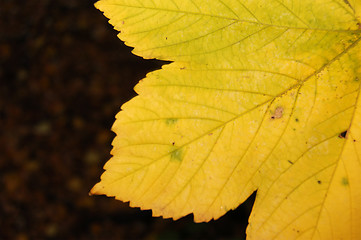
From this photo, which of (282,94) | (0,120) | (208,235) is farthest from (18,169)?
(282,94)

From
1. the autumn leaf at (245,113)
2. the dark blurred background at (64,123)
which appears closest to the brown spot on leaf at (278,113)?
the autumn leaf at (245,113)

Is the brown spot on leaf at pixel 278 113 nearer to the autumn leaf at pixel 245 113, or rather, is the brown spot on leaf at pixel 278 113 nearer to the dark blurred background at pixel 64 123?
the autumn leaf at pixel 245 113

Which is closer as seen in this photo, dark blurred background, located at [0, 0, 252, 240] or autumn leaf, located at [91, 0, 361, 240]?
autumn leaf, located at [91, 0, 361, 240]

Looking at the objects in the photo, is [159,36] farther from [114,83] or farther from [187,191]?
[114,83]

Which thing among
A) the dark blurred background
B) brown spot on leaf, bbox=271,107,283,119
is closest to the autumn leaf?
brown spot on leaf, bbox=271,107,283,119

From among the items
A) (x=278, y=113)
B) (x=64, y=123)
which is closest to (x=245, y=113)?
(x=278, y=113)

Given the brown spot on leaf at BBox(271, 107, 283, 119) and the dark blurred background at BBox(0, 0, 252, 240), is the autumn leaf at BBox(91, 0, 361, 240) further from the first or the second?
the dark blurred background at BBox(0, 0, 252, 240)

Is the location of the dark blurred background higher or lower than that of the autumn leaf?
higher

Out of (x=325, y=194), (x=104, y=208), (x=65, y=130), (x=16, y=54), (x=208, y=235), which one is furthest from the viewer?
(x=16, y=54)
